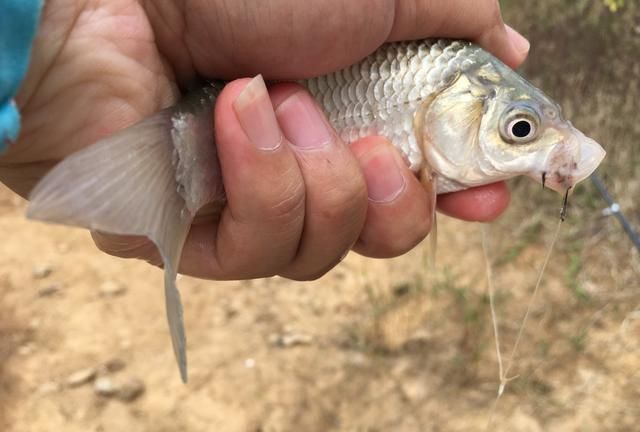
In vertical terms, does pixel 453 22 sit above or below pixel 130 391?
above

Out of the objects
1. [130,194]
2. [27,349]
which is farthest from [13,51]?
[27,349]

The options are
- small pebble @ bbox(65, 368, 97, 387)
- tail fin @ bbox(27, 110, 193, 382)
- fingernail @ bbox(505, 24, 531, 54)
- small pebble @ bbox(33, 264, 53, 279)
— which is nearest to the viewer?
tail fin @ bbox(27, 110, 193, 382)

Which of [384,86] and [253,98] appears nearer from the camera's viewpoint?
[253,98]

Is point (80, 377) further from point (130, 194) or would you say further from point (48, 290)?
point (130, 194)

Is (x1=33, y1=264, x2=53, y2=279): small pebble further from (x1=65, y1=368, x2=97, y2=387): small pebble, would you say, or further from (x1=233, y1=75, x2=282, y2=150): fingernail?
(x1=233, y1=75, x2=282, y2=150): fingernail

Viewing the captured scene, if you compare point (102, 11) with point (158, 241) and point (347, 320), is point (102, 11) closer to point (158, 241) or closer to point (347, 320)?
point (158, 241)

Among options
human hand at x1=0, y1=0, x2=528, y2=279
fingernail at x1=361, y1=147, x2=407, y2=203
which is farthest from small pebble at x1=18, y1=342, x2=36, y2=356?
fingernail at x1=361, y1=147, x2=407, y2=203

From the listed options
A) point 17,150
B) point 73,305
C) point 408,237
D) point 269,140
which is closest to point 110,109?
point 17,150
